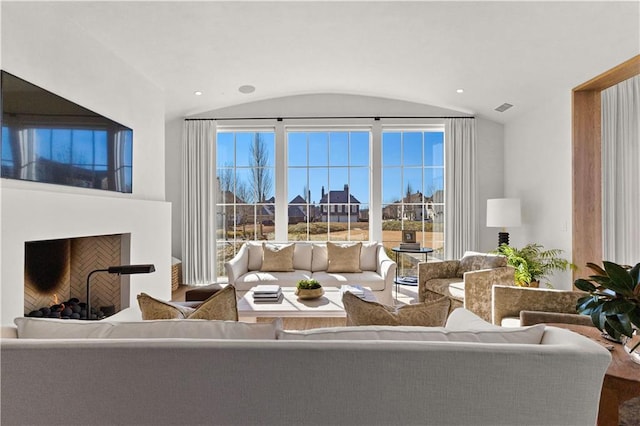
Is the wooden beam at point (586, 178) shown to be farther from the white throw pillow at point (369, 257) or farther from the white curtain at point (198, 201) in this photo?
the white curtain at point (198, 201)

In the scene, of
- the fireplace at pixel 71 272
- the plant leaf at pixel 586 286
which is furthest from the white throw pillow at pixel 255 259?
the plant leaf at pixel 586 286

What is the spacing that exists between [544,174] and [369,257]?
2.43m

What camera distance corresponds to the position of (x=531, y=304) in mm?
2365

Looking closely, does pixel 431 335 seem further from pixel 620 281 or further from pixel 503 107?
pixel 503 107

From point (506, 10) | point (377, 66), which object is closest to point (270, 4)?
point (377, 66)

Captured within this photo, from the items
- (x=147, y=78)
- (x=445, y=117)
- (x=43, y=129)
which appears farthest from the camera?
(x=445, y=117)

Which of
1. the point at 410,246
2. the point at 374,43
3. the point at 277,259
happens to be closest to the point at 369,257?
the point at 410,246

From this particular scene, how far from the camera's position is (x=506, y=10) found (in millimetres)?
2846

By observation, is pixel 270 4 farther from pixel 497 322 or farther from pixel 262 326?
pixel 497 322

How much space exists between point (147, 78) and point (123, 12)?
1.20 metres

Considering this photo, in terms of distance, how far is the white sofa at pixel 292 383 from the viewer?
104 centimetres

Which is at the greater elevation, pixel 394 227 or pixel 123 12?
pixel 123 12

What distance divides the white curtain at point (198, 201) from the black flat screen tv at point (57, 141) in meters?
1.92

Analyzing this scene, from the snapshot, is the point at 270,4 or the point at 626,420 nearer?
the point at 626,420
